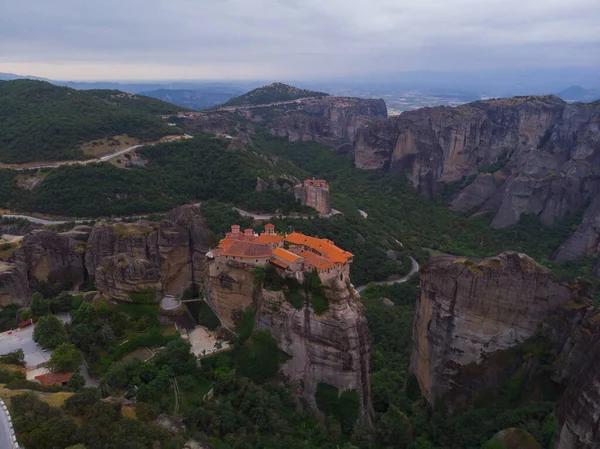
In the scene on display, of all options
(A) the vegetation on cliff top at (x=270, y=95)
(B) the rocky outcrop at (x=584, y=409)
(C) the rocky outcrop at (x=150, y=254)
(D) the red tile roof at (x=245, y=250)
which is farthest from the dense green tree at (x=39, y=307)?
(A) the vegetation on cliff top at (x=270, y=95)

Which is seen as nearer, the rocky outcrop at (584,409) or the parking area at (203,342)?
the rocky outcrop at (584,409)

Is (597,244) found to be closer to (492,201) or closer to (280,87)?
(492,201)

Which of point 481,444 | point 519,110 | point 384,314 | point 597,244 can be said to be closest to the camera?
point 481,444

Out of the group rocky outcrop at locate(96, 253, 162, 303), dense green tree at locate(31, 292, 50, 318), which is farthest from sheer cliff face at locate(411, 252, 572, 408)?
dense green tree at locate(31, 292, 50, 318)

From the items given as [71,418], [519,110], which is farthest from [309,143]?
[71,418]

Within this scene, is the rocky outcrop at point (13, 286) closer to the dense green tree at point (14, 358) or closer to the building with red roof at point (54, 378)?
the dense green tree at point (14, 358)

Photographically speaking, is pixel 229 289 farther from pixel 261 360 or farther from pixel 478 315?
pixel 478 315
